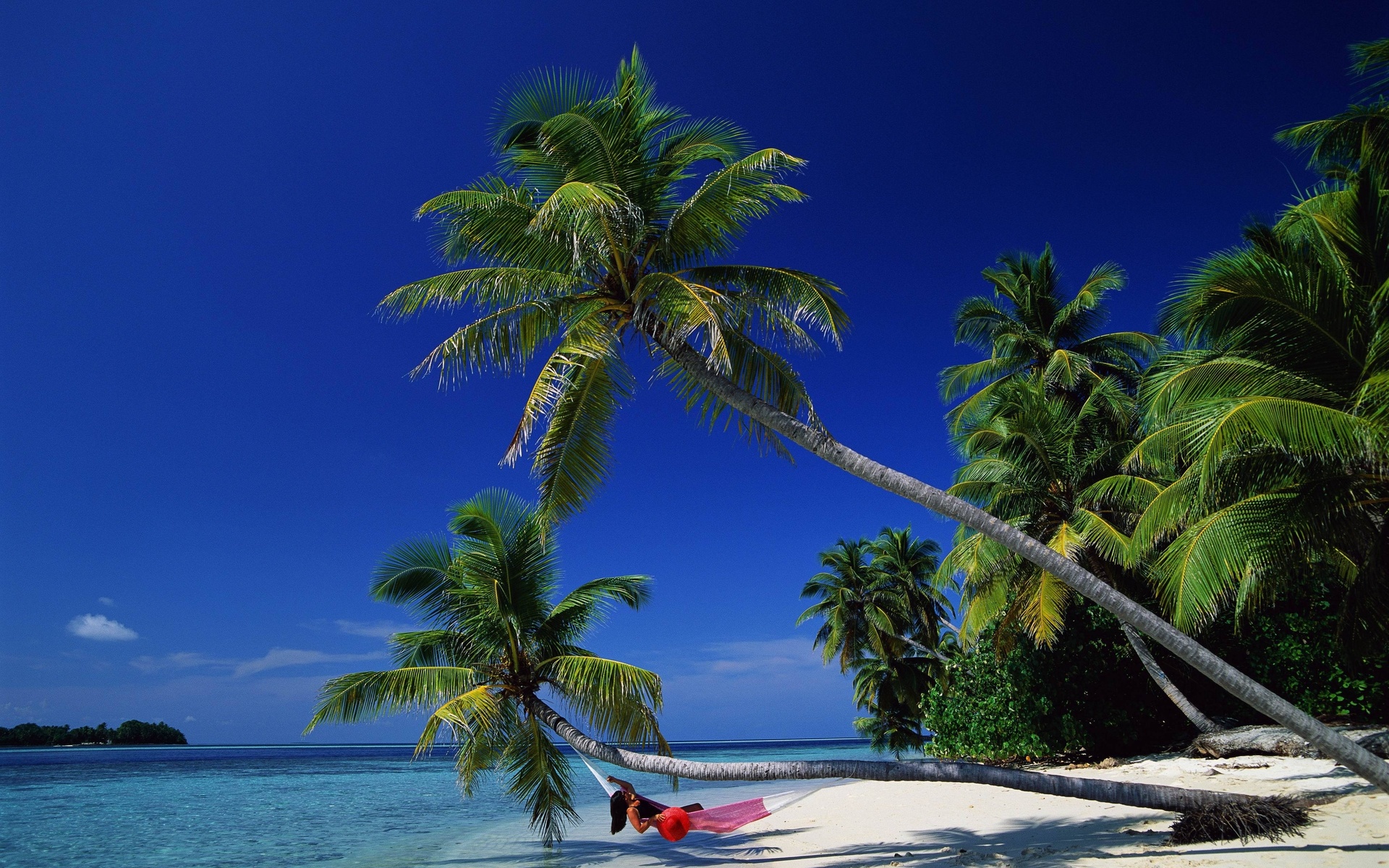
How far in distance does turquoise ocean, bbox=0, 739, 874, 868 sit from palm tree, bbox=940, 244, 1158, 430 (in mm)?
10635

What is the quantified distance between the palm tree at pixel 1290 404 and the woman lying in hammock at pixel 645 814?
185 inches

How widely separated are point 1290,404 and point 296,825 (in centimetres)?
1776

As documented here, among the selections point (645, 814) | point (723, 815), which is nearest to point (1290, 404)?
point (723, 815)

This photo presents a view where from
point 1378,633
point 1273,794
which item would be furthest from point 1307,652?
point 1273,794

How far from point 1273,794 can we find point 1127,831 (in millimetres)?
1703

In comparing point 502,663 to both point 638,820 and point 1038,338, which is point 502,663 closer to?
point 638,820

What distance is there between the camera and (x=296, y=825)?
1527cm

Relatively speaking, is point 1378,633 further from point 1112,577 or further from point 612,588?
point 612,588

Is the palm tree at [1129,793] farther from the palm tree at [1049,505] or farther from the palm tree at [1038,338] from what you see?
the palm tree at [1038,338]

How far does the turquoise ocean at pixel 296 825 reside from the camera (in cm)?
1088

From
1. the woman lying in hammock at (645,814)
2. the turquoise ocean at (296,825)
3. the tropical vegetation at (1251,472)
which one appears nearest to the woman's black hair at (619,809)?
the woman lying in hammock at (645,814)

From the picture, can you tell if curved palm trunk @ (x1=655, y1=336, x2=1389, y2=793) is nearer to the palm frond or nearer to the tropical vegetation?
the tropical vegetation

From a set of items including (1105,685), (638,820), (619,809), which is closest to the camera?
(638,820)

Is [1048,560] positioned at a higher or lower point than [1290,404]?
lower
